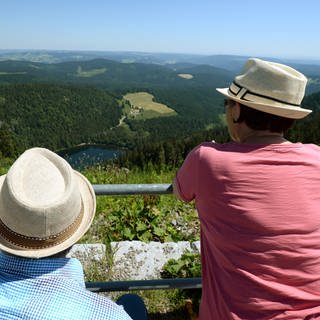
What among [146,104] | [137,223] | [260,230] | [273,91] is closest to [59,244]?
[260,230]

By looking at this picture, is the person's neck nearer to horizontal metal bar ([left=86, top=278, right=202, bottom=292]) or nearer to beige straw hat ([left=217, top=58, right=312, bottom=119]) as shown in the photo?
beige straw hat ([left=217, top=58, right=312, bottom=119])

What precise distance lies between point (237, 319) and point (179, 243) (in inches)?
83.6

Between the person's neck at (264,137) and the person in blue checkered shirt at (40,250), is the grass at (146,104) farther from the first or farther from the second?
the person in blue checkered shirt at (40,250)

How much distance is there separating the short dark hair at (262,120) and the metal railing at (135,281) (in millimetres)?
594

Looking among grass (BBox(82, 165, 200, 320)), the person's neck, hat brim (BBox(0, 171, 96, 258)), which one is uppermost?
the person's neck

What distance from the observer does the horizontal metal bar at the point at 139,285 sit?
8.58ft

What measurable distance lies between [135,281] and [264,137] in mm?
1289

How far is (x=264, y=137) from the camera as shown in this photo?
2.07 m

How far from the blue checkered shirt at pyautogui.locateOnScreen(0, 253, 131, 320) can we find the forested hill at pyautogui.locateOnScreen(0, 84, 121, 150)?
129 m

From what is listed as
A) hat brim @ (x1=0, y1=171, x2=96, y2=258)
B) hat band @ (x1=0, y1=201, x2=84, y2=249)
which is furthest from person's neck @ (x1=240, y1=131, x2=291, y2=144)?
hat band @ (x1=0, y1=201, x2=84, y2=249)

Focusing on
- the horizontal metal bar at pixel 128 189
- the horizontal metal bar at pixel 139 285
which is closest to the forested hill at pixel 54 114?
the horizontal metal bar at pixel 139 285

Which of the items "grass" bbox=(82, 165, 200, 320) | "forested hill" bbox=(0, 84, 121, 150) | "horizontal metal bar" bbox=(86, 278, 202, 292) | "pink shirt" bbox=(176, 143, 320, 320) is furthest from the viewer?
"forested hill" bbox=(0, 84, 121, 150)

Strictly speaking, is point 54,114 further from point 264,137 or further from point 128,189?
point 264,137

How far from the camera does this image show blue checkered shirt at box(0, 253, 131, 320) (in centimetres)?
142
